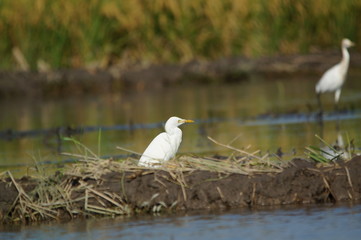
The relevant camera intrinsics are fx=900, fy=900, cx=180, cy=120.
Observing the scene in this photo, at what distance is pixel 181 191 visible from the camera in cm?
862

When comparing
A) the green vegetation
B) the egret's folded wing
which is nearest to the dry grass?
the egret's folded wing

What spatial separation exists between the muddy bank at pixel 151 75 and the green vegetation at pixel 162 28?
495 mm

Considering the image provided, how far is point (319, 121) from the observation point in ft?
53.9

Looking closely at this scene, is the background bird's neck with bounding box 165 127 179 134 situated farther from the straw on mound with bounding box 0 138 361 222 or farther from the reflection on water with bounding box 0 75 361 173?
the reflection on water with bounding box 0 75 361 173

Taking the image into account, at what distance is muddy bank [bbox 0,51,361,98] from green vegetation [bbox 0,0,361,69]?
49 centimetres

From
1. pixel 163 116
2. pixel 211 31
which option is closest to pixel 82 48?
pixel 211 31

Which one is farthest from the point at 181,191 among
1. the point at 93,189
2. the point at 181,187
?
the point at 93,189

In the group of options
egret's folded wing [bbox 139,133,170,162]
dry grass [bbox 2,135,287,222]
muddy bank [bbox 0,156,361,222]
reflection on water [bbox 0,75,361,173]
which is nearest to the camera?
muddy bank [bbox 0,156,361,222]

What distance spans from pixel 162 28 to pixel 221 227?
20929mm

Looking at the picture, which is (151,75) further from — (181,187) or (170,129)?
(181,187)

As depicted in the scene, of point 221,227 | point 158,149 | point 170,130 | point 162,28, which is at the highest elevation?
point 162,28

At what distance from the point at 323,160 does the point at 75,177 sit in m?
2.45

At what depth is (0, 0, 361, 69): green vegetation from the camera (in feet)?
87.0

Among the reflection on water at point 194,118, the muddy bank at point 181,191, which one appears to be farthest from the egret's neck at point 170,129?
the reflection on water at point 194,118
